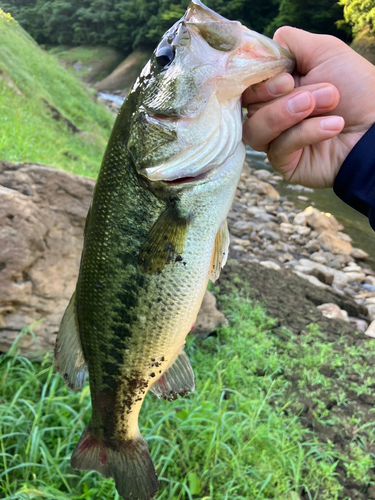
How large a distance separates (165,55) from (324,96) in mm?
617

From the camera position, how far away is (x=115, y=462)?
159cm

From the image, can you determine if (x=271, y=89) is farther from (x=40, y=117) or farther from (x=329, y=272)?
(x=40, y=117)

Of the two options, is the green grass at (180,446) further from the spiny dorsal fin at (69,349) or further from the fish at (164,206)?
the fish at (164,206)

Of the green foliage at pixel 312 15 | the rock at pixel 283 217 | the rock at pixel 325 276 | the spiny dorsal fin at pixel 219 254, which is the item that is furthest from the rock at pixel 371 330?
the green foliage at pixel 312 15

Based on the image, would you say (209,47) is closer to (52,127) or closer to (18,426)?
(18,426)

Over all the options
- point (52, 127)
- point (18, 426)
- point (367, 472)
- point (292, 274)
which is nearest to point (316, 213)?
point (292, 274)

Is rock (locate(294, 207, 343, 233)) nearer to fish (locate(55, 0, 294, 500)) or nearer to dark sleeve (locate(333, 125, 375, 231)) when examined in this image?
dark sleeve (locate(333, 125, 375, 231))

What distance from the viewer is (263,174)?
48.1ft

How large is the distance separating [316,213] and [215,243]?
32.4 feet

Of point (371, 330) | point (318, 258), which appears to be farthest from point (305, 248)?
point (371, 330)

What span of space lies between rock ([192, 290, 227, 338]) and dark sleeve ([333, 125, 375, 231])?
2556mm

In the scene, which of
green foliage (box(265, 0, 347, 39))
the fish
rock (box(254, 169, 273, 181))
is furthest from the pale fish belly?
green foliage (box(265, 0, 347, 39))

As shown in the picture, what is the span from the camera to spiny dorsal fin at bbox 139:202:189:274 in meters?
1.30

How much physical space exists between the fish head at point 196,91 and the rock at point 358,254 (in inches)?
355
